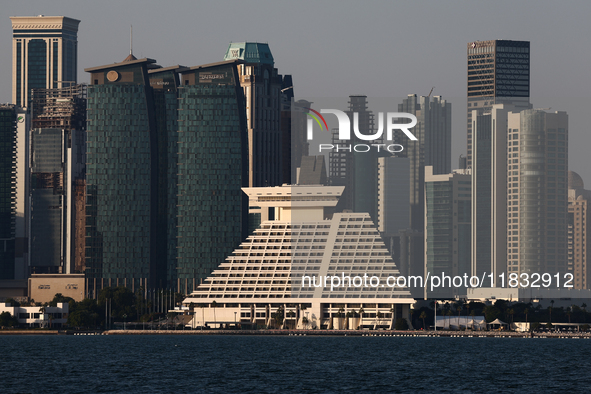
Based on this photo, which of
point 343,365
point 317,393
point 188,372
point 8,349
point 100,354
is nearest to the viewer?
point 317,393

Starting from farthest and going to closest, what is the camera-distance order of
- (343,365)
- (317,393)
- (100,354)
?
(100,354), (343,365), (317,393)

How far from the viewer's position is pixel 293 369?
5866 inches

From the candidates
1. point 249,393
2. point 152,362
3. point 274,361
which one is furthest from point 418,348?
point 249,393

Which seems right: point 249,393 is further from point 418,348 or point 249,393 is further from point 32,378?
point 418,348

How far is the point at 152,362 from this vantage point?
159750mm

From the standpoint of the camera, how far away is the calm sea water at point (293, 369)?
12712 centimetres

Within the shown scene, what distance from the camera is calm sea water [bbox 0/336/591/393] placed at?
417ft

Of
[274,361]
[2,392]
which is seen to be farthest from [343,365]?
[2,392]

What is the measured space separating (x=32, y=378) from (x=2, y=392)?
656 inches

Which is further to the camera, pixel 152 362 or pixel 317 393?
pixel 152 362

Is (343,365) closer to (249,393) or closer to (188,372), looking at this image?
(188,372)

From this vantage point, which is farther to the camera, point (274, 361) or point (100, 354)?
point (100, 354)

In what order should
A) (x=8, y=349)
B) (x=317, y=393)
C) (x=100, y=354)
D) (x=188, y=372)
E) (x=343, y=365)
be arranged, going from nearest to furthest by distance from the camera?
(x=317, y=393), (x=188, y=372), (x=343, y=365), (x=100, y=354), (x=8, y=349)

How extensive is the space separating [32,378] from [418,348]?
249 feet
